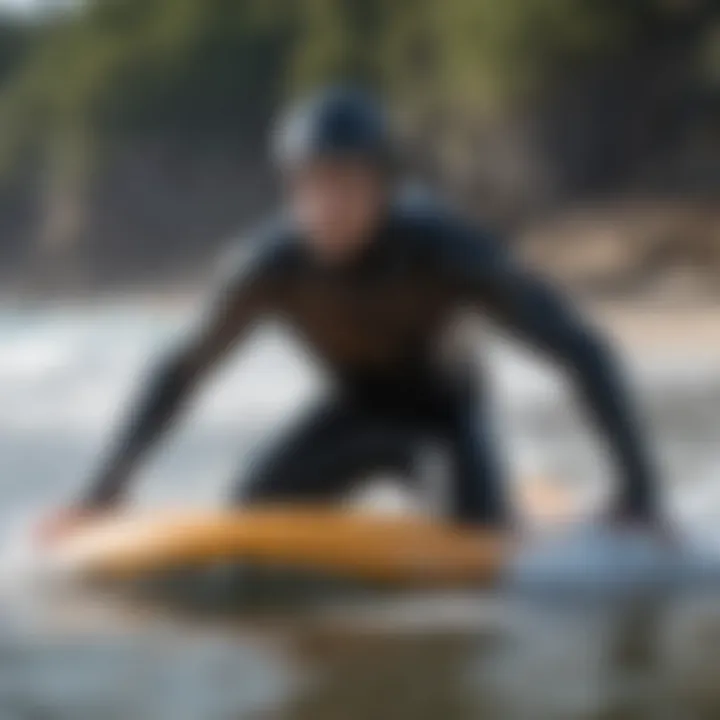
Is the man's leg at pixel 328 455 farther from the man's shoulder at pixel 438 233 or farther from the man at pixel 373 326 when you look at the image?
the man's shoulder at pixel 438 233

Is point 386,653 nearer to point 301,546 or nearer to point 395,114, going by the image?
point 301,546

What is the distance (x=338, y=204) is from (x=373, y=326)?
0.80ft

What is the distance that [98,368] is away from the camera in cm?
1052

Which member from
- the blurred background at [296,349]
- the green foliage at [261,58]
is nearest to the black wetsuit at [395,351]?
the blurred background at [296,349]

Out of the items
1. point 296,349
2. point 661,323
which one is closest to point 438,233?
point 296,349

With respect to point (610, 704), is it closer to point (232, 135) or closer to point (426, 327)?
point (426, 327)

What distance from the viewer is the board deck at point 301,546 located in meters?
3.48

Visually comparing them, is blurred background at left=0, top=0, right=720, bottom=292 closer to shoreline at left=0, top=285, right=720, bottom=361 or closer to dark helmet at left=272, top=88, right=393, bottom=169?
shoreline at left=0, top=285, right=720, bottom=361

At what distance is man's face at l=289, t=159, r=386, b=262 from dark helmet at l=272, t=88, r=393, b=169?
21mm

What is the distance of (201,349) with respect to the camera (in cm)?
344

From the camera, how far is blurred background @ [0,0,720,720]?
2.94 m

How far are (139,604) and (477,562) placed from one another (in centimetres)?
55

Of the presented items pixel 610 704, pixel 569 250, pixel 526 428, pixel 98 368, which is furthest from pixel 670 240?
pixel 610 704

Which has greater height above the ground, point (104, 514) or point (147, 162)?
point (147, 162)
